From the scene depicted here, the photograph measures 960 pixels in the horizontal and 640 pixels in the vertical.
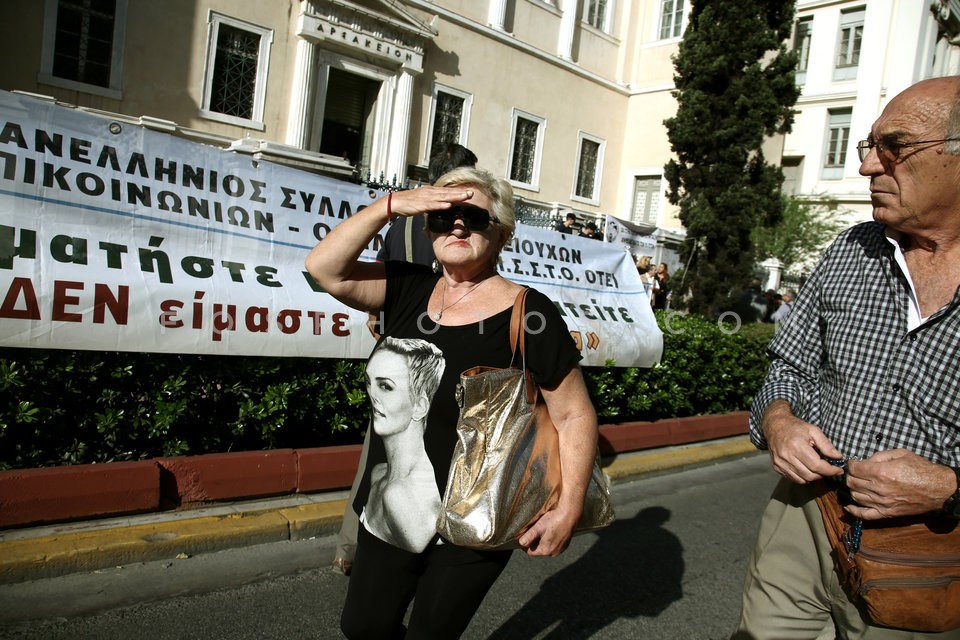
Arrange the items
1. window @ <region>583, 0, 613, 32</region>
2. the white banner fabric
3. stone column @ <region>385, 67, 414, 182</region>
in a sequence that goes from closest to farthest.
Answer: the white banner fabric → stone column @ <region>385, 67, 414, 182</region> → window @ <region>583, 0, 613, 32</region>

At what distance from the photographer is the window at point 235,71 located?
1431cm

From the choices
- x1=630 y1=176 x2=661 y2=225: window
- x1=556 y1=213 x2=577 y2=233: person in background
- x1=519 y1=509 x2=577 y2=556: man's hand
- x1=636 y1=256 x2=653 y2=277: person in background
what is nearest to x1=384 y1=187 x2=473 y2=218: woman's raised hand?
x1=519 y1=509 x2=577 y2=556: man's hand

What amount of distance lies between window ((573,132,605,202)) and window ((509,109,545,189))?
182cm

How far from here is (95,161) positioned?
4.18 m

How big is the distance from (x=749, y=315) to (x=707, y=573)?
16.7 metres

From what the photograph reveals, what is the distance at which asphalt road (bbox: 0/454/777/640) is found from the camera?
332 cm

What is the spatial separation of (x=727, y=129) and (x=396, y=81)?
750cm

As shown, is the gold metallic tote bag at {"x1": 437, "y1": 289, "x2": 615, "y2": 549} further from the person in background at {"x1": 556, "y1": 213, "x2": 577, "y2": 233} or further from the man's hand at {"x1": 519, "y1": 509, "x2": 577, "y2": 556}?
the person in background at {"x1": 556, "y1": 213, "x2": 577, "y2": 233}

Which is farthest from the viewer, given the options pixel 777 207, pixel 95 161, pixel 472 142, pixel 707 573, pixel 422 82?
pixel 472 142

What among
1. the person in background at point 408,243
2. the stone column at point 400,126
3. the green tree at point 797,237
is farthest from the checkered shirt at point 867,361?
the green tree at point 797,237

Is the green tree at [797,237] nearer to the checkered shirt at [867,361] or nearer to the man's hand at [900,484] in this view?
the checkered shirt at [867,361]

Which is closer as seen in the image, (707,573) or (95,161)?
(95,161)

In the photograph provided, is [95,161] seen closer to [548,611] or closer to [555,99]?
[548,611]

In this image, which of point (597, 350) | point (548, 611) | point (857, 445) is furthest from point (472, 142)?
point (857, 445)
